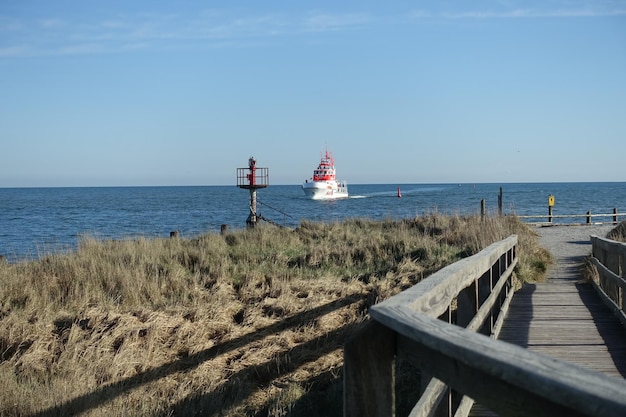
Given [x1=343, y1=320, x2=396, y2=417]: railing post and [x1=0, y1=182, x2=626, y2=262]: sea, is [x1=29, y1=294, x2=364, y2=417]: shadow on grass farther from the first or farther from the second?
[x1=0, y1=182, x2=626, y2=262]: sea

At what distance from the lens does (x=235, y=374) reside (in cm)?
750

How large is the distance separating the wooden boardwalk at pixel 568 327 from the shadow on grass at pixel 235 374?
2174 mm

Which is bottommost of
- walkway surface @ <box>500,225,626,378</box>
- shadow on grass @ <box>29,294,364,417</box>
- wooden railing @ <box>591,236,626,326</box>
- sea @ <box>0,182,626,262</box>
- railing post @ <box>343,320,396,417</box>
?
sea @ <box>0,182,626,262</box>

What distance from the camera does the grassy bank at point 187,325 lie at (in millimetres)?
6441

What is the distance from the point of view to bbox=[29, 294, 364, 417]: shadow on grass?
19.3 ft

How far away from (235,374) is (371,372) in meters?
5.68

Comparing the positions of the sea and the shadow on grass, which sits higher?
the shadow on grass

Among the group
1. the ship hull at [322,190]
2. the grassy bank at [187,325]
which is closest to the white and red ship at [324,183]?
the ship hull at [322,190]

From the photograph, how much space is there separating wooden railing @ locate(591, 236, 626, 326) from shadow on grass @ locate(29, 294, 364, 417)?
3.40 meters

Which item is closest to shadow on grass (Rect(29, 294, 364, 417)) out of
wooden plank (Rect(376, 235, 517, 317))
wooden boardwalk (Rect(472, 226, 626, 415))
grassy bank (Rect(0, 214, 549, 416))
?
grassy bank (Rect(0, 214, 549, 416))

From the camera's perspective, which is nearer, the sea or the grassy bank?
the grassy bank

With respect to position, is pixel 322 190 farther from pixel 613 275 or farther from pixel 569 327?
pixel 569 327

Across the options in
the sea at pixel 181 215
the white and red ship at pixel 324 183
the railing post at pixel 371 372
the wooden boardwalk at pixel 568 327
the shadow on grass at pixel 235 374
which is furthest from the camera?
the white and red ship at pixel 324 183

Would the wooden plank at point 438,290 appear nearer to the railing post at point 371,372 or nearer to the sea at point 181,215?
the railing post at point 371,372
